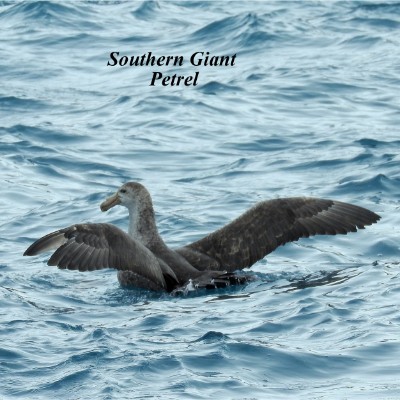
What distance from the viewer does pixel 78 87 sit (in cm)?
2150

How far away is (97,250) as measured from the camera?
11836 millimetres

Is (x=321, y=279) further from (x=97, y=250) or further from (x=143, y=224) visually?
(x=97, y=250)

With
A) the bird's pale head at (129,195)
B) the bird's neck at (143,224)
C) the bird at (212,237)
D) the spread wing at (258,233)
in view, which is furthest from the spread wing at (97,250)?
the bird's pale head at (129,195)

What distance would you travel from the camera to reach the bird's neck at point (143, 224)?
13.0m

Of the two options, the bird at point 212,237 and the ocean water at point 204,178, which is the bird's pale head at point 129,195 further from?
the ocean water at point 204,178

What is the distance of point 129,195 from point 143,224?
0.37m

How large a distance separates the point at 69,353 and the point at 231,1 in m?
18.7

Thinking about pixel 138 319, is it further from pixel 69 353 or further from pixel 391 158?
pixel 391 158

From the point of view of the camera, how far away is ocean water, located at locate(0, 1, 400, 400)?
9859 mm

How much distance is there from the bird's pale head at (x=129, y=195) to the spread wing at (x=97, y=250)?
3.86 ft

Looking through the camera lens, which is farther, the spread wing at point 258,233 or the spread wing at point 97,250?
the spread wing at point 258,233

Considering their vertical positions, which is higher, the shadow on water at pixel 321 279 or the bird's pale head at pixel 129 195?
the bird's pale head at pixel 129 195

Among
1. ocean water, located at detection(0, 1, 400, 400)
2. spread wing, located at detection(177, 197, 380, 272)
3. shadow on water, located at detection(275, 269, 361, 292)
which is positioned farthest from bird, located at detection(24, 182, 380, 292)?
shadow on water, located at detection(275, 269, 361, 292)

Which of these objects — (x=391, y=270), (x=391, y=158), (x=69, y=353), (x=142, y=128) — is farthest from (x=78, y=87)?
(x=69, y=353)
